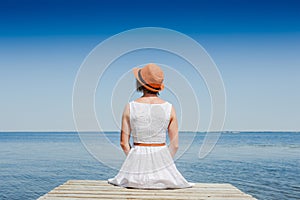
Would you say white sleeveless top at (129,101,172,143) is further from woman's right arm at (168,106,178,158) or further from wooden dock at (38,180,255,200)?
wooden dock at (38,180,255,200)

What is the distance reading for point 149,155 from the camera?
5.75 meters

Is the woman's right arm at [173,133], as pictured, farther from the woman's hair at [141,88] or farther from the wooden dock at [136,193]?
the wooden dock at [136,193]

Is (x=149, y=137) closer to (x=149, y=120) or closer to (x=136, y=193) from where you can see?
(x=149, y=120)

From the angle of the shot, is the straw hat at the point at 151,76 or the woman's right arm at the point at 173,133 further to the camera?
the woman's right arm at the point at 173,133

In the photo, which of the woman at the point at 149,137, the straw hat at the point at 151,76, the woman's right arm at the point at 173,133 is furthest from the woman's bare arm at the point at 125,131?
the woman's right arm at the point at 173,133

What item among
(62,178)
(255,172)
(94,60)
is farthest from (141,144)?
(255,172)

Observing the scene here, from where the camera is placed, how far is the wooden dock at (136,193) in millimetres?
5289

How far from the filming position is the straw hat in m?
5.52

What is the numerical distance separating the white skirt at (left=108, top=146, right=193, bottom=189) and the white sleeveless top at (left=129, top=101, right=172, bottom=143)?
0.18 meters

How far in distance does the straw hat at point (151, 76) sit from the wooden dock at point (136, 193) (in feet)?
4.26

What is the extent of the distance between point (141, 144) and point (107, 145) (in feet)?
1.54

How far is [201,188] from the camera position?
6051 millimetres

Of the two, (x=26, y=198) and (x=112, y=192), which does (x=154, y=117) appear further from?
(x=26, y=198)

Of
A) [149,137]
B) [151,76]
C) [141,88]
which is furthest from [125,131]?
[151,76]
